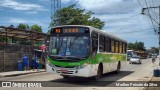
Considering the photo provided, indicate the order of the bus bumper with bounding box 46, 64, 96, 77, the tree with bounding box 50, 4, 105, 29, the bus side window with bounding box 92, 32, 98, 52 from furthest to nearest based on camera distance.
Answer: the tree with bounding box 50, 4, 105, 29 → the bus side window with bounding box 92, 32, 98, 52 → the bus bumper with bounding box 46, 64, 96, 77

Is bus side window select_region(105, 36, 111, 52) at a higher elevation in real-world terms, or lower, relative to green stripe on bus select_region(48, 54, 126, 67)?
higher

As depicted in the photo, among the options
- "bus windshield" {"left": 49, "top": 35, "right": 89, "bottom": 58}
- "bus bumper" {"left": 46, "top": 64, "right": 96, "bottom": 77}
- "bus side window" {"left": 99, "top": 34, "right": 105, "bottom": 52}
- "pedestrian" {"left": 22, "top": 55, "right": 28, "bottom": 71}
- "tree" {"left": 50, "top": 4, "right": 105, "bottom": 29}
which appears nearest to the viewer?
"bus bumper" {"left": 46, "top": 64, "right": 96, "bottom": 77}

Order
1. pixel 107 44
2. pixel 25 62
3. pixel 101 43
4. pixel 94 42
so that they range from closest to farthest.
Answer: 1. pixel 94 42
2. pixel 101 43
3. pixel 107 44
4. pixel 25 62

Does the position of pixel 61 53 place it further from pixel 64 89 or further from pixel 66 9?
pixel 66 9

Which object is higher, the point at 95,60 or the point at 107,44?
the point at 107,44

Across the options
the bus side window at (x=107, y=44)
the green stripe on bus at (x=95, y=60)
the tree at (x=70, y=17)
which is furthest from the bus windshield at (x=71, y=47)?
the tree at (x=70, y=17)

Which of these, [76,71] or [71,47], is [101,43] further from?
[76,71]

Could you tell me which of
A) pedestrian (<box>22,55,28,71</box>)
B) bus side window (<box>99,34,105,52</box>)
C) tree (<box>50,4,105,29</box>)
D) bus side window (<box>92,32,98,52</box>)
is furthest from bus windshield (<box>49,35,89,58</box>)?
tree (<box>50,4,105,29</box>)

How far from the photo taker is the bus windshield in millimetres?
16891

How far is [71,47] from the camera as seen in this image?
17.0 metres

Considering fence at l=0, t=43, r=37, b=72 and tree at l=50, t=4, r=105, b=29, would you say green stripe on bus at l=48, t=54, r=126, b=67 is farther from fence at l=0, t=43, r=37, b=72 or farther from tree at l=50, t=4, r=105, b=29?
tree at l=50, t=4, r=105, b=29

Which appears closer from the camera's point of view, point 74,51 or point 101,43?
point 74,51

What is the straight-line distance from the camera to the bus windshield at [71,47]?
16891 millimetres

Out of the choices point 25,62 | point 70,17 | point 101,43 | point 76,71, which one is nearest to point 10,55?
point 25,62
